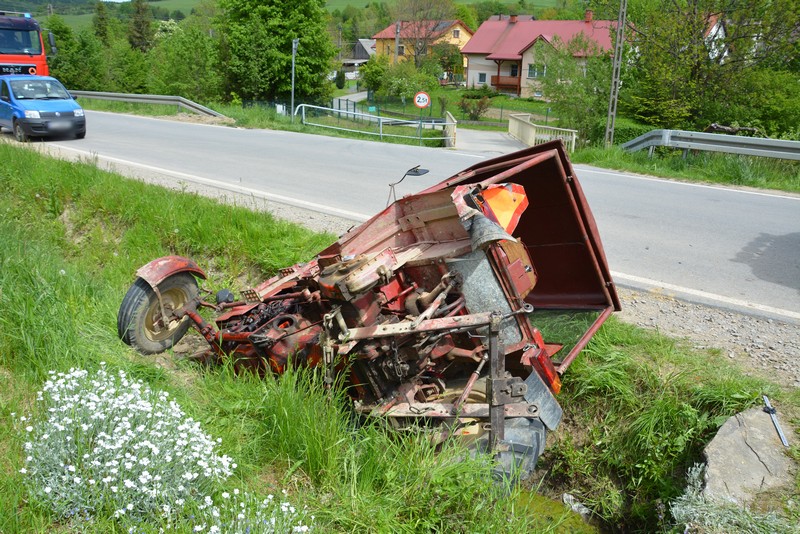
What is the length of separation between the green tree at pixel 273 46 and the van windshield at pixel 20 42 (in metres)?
14.0

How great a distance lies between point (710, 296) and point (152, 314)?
5086 millimetres

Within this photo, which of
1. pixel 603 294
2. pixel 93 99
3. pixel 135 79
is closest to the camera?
pixel 603 294

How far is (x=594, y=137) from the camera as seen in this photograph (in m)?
21.0

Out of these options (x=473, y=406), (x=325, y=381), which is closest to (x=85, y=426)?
(x=325, y=381)

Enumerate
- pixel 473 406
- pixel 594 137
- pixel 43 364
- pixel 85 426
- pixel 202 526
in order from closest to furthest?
pixel 202 526, pixel 85 426, pixel 473 406, pixel 43 364, pixel 594 137

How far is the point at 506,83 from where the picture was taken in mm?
67438

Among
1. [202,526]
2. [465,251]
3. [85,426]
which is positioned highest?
[465,251]

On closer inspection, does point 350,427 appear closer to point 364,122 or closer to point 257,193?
point 257,193

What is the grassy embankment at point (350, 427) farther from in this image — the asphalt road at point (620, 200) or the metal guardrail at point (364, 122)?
the metal guardrail at point (364, 122)

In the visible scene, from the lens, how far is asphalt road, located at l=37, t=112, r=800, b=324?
22.4 feet

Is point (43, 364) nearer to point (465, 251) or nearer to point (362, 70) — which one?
point (465, 251)

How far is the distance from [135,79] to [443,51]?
3223 centimetres

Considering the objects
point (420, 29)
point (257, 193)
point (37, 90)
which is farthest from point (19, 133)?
point (420, 29)

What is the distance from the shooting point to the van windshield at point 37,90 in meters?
17.3
